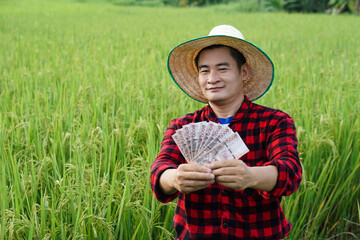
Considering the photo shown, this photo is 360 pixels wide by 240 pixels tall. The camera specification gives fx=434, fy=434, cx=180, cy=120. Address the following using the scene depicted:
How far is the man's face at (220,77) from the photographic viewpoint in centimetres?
131

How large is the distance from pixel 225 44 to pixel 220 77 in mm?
121

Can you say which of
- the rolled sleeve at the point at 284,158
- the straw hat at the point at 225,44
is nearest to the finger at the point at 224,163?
the rolled sleeve at the point at 284,158

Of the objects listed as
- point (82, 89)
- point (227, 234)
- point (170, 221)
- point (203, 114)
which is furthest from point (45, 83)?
point (227, 234)

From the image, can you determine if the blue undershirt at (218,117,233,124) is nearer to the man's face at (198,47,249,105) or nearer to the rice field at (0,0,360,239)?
the man's face at (198,47,249,105)

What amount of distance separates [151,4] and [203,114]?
28.9 metres

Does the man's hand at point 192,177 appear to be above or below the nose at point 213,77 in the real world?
below

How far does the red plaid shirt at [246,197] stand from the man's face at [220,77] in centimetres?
7

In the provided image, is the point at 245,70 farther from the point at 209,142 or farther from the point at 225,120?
the point at 209,142

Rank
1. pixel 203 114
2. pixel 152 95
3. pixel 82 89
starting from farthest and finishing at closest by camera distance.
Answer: pixel 152 95 → pixel 82 89 → pixel 203 114

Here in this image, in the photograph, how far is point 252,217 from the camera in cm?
125

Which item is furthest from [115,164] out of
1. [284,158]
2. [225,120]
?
[284,158]

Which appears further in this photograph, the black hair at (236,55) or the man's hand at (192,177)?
the black hair at (236,55)

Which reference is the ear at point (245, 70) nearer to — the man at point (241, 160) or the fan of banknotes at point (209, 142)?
the man at point (241, 160)

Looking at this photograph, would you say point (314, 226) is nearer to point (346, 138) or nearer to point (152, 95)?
point (346, 138)
